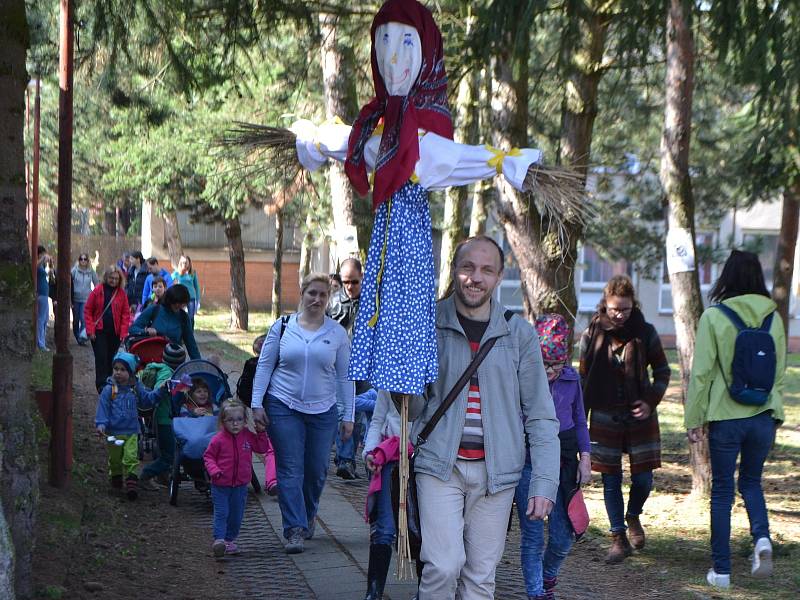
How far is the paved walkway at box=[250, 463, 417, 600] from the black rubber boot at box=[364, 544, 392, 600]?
439mm

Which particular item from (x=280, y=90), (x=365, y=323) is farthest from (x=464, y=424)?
(x=280, y=90)

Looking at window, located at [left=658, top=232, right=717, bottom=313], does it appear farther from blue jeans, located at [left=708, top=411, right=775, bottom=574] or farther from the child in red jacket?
the child in red jacket

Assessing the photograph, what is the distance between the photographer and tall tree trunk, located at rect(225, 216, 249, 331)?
101 ft

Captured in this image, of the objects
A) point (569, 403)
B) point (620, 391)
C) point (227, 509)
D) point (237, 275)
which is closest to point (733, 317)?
point (620, 391)

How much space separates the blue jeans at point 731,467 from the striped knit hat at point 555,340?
1.34 metres

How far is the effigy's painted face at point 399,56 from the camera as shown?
5211 mm

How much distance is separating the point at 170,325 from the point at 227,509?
3.60 meters

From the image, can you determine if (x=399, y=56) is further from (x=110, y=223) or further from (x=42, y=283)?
(x=110, y=223)

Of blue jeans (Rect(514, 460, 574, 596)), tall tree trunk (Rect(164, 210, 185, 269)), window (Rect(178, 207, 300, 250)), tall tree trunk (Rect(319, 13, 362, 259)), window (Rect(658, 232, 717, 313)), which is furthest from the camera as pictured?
window (Rect(178, 207, 300, 250))

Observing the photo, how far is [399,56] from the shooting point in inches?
205

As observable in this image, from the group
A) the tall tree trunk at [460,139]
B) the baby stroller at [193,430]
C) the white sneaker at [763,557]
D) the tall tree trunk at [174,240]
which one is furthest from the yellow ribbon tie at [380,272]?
the tall tree trunk at [174,240]

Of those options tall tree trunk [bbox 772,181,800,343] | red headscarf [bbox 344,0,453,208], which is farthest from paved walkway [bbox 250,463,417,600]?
tall tree trunk [bbox 772,181,800,343]

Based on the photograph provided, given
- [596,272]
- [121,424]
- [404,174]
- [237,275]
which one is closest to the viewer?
[404,174]

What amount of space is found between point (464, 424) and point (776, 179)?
856cm
